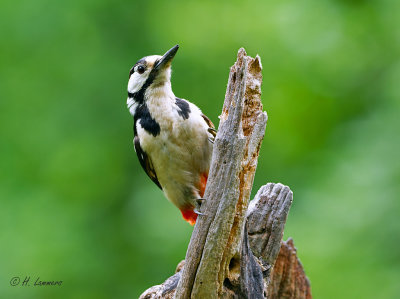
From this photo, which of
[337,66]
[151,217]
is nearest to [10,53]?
[151,217]

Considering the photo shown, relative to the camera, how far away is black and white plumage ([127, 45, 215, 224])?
481 cm

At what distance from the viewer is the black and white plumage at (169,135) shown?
Answer: 4809mm

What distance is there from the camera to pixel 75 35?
9.52 metres

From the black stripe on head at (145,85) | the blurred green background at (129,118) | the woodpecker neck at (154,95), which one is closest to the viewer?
the woodpecker neck at (154,95)

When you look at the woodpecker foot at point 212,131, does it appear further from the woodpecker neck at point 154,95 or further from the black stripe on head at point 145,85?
the black stripe on head at point 145,85

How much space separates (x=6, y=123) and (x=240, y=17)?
12.5 ft

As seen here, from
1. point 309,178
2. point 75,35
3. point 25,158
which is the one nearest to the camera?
point 309,178

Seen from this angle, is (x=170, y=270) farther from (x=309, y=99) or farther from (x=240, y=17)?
(x=240, y=17)

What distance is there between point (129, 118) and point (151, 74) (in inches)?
157

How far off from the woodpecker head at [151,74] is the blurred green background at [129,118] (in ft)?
8.18

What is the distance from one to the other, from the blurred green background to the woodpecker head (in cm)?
249
